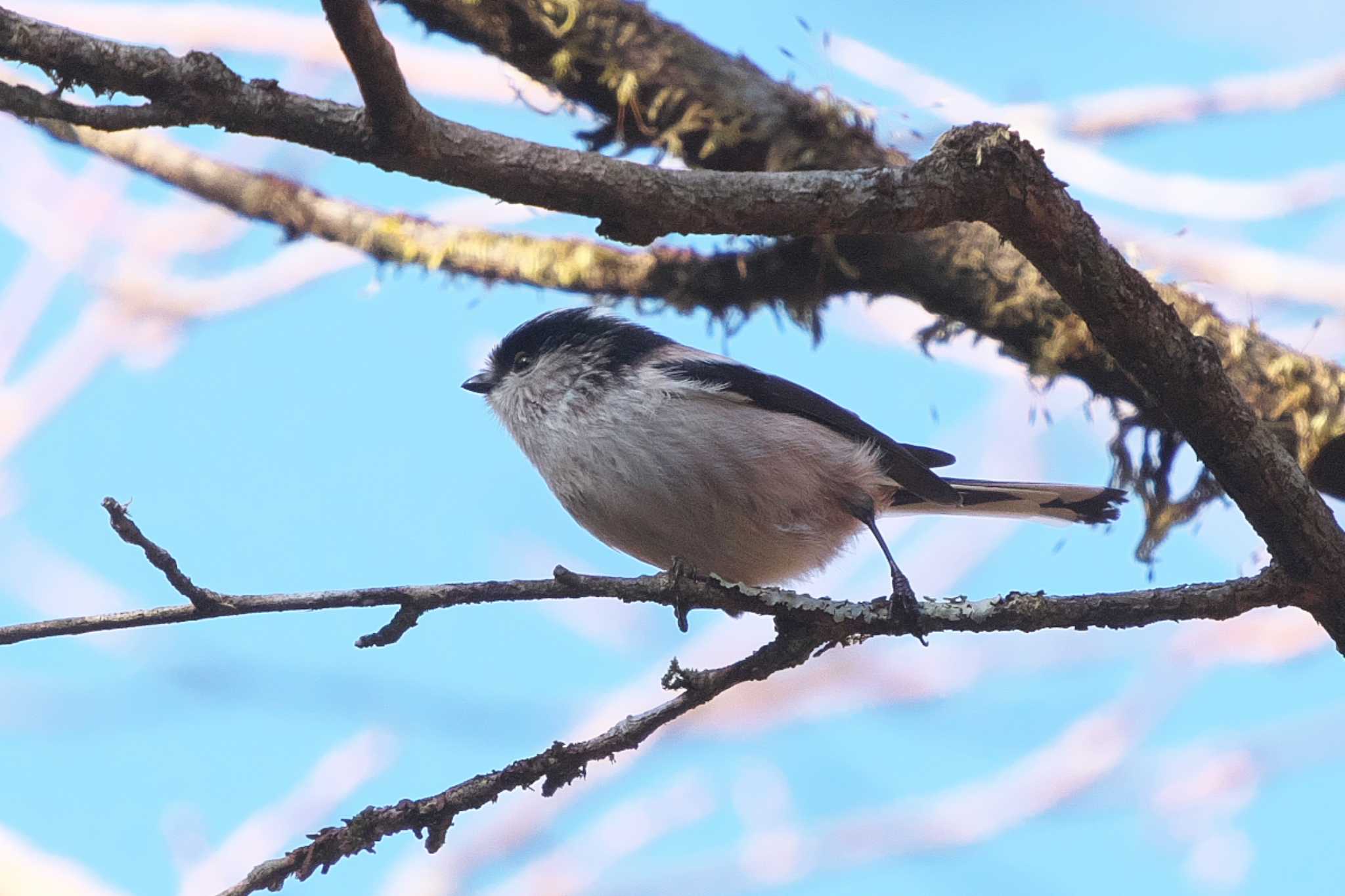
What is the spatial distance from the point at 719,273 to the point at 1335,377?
6.75 ft

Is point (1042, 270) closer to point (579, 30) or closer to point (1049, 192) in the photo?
point (1049, 192)

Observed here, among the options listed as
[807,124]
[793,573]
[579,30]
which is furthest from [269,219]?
[793,573]

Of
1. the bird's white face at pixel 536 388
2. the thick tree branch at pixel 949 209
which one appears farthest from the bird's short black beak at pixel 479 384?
the thick tree branch at pixel 949 209

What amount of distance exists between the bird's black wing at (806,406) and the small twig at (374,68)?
1.47 metres

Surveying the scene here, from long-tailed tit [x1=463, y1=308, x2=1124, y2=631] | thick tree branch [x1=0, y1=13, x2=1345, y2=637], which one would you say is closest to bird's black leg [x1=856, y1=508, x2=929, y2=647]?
long-tailed tit [x1=463, y1=308, x2=1124, y2=631]

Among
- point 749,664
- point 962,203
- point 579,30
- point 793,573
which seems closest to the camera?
point 962,203

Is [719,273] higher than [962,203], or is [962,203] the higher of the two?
[719,273]

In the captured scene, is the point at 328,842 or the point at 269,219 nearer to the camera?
the point at 328,842

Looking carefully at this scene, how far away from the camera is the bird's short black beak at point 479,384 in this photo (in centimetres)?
437

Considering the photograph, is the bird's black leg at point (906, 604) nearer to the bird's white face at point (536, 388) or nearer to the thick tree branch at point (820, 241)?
the bird's white face at point (536, 388)

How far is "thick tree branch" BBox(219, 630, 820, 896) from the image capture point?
2334 mm

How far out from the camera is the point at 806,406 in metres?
3.85

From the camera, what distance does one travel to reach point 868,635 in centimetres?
289

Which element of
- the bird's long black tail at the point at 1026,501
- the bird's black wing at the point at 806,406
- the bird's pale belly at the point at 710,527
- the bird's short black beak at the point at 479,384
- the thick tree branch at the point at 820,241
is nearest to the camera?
the bird's pale belly at the point at 710,527
